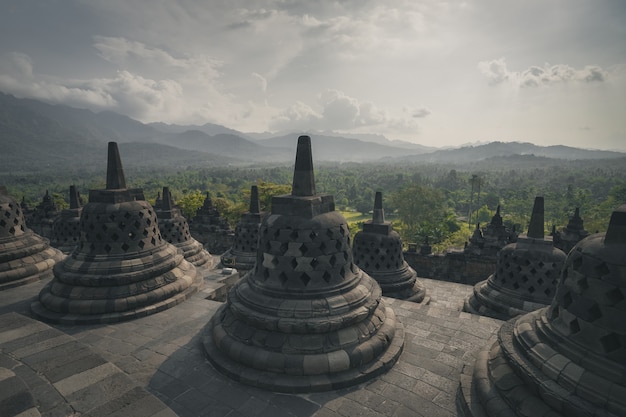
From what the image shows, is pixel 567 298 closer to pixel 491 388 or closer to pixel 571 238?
pixel 491 388

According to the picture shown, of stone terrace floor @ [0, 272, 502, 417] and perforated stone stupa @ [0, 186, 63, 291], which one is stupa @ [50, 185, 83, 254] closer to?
perforated stone stupa @ [0, 186, 63, 291]

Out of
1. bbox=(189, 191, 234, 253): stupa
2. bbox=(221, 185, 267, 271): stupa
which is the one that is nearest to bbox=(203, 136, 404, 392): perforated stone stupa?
bbox=(221, 185, 267, 271): stupa

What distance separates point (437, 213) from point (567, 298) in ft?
207

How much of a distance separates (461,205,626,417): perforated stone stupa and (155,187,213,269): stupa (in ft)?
41.2

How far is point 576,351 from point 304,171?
4.90m

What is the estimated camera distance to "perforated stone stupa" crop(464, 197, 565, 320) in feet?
31.1

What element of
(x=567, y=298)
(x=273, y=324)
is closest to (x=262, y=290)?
(x=273, y=324)

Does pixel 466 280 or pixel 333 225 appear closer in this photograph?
pixel 333 225

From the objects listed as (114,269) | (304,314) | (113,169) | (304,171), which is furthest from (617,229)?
(113,169)

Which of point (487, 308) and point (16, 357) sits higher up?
point (16, 357)

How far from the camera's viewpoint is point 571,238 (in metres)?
18.1

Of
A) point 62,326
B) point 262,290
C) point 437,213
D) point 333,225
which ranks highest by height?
point 333,225

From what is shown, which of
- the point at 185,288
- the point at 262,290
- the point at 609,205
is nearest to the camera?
the point at 262,290

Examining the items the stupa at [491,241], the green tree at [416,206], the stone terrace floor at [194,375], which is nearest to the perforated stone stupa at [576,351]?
the stone terrace floor at [194,375]
